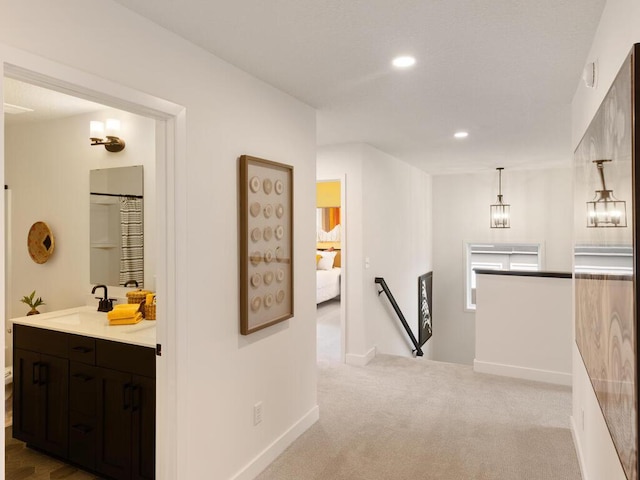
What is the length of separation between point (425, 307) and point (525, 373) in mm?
2963

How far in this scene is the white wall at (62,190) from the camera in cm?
331

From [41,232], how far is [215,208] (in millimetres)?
2282

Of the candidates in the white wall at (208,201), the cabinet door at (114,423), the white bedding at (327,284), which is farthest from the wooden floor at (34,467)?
the white bedding at (327,284)

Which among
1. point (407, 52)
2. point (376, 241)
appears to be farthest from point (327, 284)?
point (407, 52)

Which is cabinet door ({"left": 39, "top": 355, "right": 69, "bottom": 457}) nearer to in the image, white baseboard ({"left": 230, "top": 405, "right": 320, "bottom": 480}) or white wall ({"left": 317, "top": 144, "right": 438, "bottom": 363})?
white baseboard ({"left": 230, "top": 405, "right": 320, "bottom": 480})

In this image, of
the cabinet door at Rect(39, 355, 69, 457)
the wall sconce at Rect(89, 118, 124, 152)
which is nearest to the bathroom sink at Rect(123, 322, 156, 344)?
the cabinet door at Rect(39, 355, 69, 457)

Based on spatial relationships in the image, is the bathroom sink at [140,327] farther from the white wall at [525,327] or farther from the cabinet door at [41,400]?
the white wall at [525,327]

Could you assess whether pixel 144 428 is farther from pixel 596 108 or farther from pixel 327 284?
pixel 327 284

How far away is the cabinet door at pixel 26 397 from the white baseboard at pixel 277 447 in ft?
4.59

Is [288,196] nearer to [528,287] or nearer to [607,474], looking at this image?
[607,474]

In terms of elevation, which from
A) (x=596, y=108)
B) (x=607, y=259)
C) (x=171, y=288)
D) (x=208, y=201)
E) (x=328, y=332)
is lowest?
(x=328, y=332)

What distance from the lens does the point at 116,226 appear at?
3.36 meters

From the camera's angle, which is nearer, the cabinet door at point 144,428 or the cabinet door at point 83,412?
the cabinet door at point 144,428

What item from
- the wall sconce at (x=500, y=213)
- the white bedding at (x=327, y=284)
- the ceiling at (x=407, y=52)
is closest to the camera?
the ceiling at (x=407, y=52)
